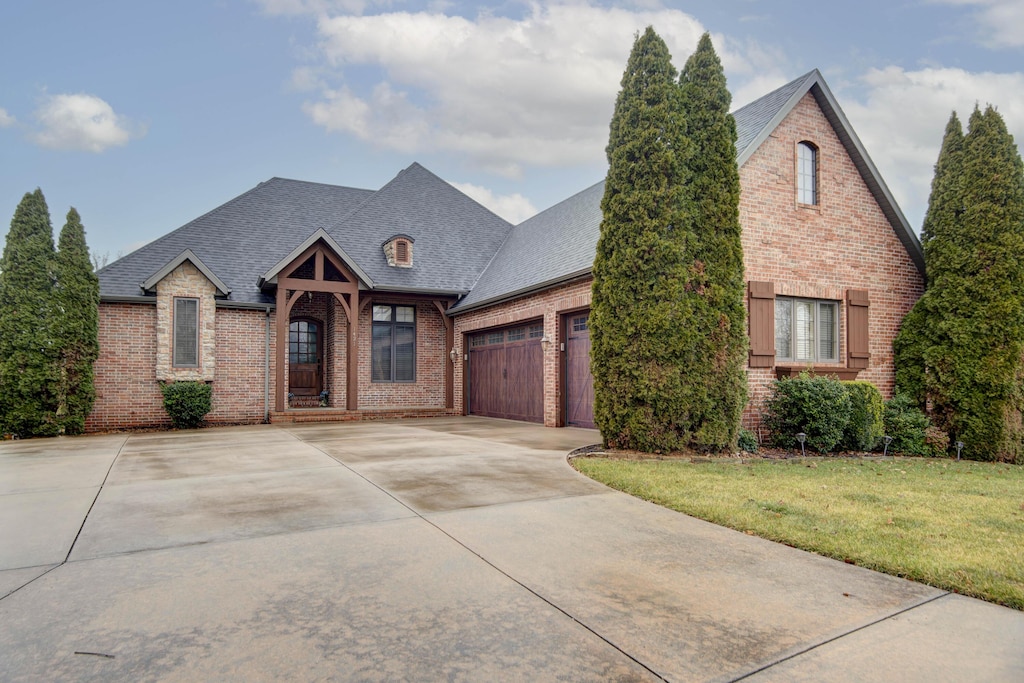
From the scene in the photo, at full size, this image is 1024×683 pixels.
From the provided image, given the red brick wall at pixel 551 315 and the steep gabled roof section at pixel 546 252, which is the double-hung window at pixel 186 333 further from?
the red brick wall at pixel 551 315

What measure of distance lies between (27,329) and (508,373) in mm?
10370

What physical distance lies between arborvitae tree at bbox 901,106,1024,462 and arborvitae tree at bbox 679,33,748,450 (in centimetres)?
457

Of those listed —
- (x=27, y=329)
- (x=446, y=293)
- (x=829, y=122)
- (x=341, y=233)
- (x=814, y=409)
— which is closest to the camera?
(x=814, y=409)

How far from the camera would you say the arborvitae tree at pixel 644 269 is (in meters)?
8.51

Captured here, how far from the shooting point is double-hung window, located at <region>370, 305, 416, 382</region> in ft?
56.8

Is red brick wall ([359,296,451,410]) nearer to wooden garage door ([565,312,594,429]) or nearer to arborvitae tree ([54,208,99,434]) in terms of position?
wooden garage door ([565,312,594,429])

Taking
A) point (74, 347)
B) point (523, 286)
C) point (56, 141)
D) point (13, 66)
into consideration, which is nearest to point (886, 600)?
point (523, 286)

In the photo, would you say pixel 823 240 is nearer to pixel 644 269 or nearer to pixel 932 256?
pixel 932 256

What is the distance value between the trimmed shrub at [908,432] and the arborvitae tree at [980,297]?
17.7 inches

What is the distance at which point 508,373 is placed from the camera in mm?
15570

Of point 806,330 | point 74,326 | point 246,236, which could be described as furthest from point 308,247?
point 806,330

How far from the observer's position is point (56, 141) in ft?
121

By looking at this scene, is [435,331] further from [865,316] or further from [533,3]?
[865,316]

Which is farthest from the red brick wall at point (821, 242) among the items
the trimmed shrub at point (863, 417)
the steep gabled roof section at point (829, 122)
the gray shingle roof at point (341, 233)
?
the gray shingle roof at point (341, 233)
